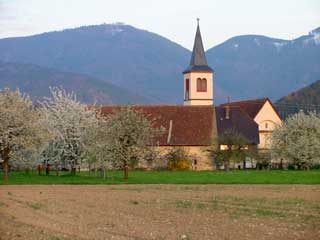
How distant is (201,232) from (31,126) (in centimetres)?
2897

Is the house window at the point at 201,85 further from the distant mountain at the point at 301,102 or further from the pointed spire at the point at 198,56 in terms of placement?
the distant mountain at the point at 301,102

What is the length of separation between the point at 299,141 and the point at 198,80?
2054 inches

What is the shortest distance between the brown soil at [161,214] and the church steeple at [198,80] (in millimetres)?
82005

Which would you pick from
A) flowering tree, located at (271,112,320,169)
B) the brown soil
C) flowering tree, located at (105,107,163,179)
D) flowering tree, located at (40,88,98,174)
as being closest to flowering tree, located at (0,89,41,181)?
flowering tree, located at (105,107,163,179)

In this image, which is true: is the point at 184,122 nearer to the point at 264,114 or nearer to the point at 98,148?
the point at 264,114

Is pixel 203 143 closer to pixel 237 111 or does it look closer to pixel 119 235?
pixel 237 111

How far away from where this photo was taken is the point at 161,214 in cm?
2512

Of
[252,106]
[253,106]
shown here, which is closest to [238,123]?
[253,106]

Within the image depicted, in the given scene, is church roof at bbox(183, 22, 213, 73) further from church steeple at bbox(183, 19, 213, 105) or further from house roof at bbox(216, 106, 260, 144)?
house roof at bbox(216, 106, 260, 144)

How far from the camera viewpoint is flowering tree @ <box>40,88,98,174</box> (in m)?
56.4

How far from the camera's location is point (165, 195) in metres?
34.0

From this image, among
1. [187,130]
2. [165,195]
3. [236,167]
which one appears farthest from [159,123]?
[165,195]

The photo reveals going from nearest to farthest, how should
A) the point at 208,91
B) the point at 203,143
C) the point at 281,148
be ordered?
1. the point at 281,148
2. the point at 203,143
3. the point at 208,91

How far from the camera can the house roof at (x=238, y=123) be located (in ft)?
305
